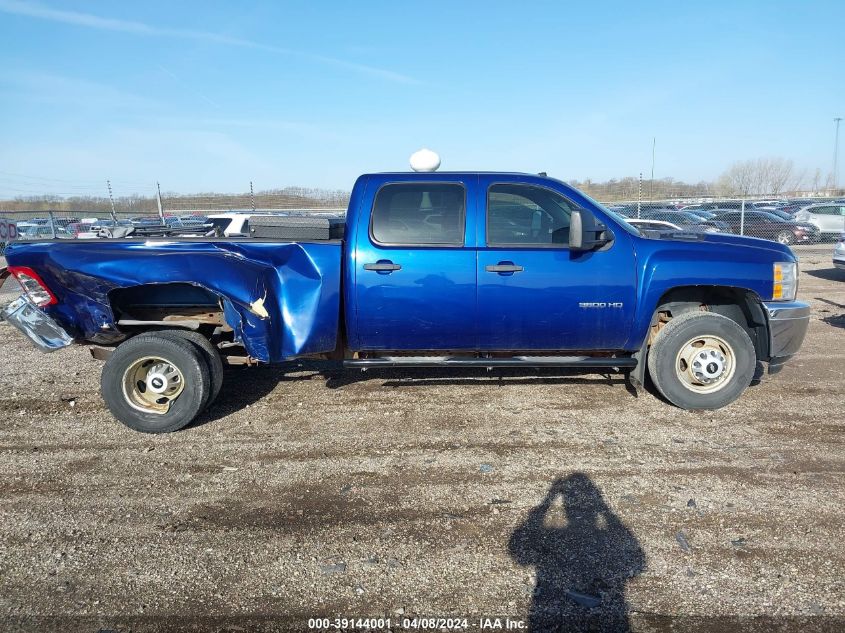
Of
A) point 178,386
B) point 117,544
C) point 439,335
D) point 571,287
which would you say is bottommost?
point 117,544

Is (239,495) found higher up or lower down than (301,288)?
lower down

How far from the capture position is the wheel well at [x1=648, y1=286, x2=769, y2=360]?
4758mm

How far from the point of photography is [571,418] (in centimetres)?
462

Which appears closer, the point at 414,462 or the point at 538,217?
the point at 414,462

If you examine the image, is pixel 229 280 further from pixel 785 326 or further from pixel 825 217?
pixel 825 217

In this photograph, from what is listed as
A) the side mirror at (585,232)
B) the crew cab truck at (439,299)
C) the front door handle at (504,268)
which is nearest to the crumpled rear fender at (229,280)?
the crew cab truck at (439,299)

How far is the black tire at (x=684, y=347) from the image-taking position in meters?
4.63

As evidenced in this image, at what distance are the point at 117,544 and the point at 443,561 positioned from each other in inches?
68.2

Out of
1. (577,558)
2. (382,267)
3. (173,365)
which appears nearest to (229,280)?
(173,365)

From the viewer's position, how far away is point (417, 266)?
4.46 meters

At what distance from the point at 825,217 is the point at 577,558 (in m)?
23.9

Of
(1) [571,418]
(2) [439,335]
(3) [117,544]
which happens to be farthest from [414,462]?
(3) [117,544]

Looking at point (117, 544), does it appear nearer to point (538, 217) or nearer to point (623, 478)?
point (623, 478)

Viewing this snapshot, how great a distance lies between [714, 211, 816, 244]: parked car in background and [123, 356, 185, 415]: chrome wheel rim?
18.8 m
